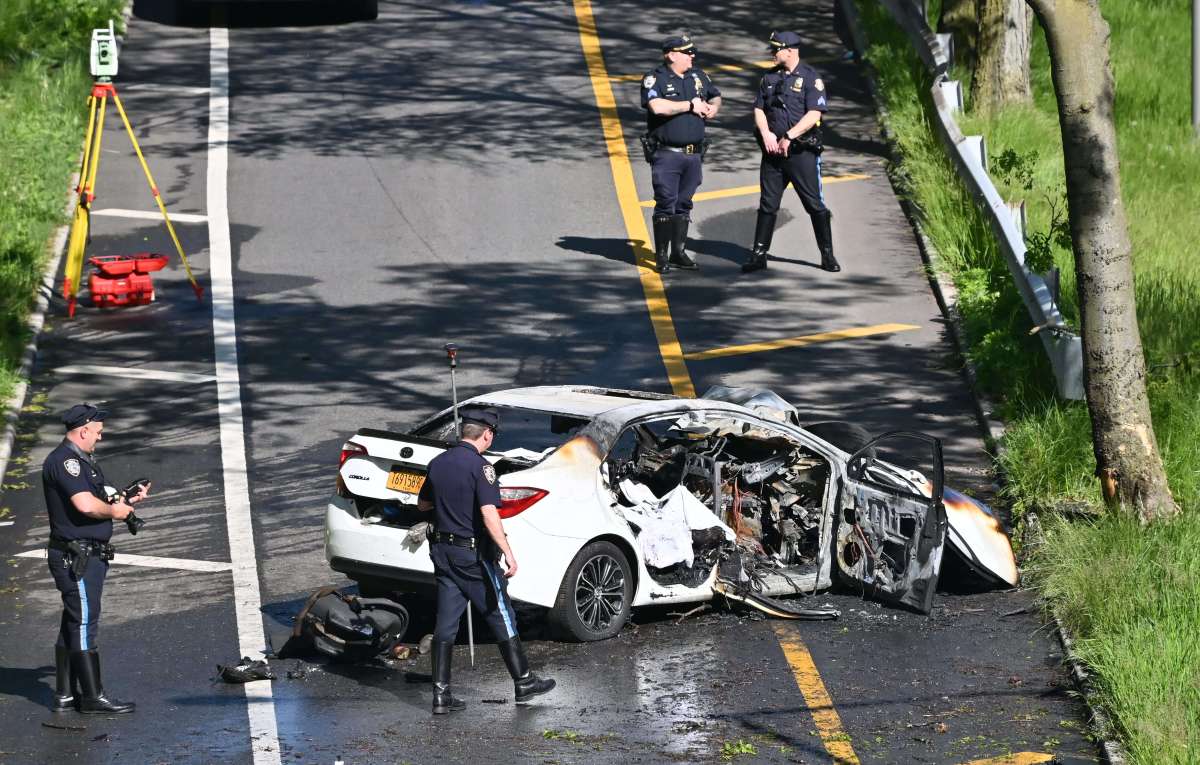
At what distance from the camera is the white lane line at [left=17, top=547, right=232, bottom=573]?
38.1ft

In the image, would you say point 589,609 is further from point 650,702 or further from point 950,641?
point 950,641

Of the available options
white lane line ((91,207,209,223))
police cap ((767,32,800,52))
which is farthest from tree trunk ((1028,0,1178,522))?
white lane line ((91,207,209,223))

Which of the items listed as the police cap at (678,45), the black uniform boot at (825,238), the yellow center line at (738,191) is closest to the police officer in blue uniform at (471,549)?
the police cap at (678,45)

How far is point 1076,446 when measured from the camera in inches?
498

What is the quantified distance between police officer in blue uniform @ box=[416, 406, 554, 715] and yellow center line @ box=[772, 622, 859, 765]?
1.31 metres

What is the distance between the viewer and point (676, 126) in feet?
55.7

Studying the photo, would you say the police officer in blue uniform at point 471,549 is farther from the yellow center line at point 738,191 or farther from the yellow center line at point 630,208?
the yellow center line at point 738,191

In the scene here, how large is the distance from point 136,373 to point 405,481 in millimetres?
6187

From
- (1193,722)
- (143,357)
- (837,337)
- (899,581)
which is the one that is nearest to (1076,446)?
(899,581)

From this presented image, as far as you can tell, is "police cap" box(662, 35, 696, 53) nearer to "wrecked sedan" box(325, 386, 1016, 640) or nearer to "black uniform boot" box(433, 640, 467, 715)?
"wrecked sedan" box(325, 386, 1016, 640)

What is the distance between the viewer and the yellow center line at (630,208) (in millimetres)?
15422

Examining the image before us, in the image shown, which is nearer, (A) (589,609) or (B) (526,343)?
(A) (589,609)

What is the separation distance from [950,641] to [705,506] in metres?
1.63

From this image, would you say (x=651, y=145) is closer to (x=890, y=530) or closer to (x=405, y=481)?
(x=890, y=530)
